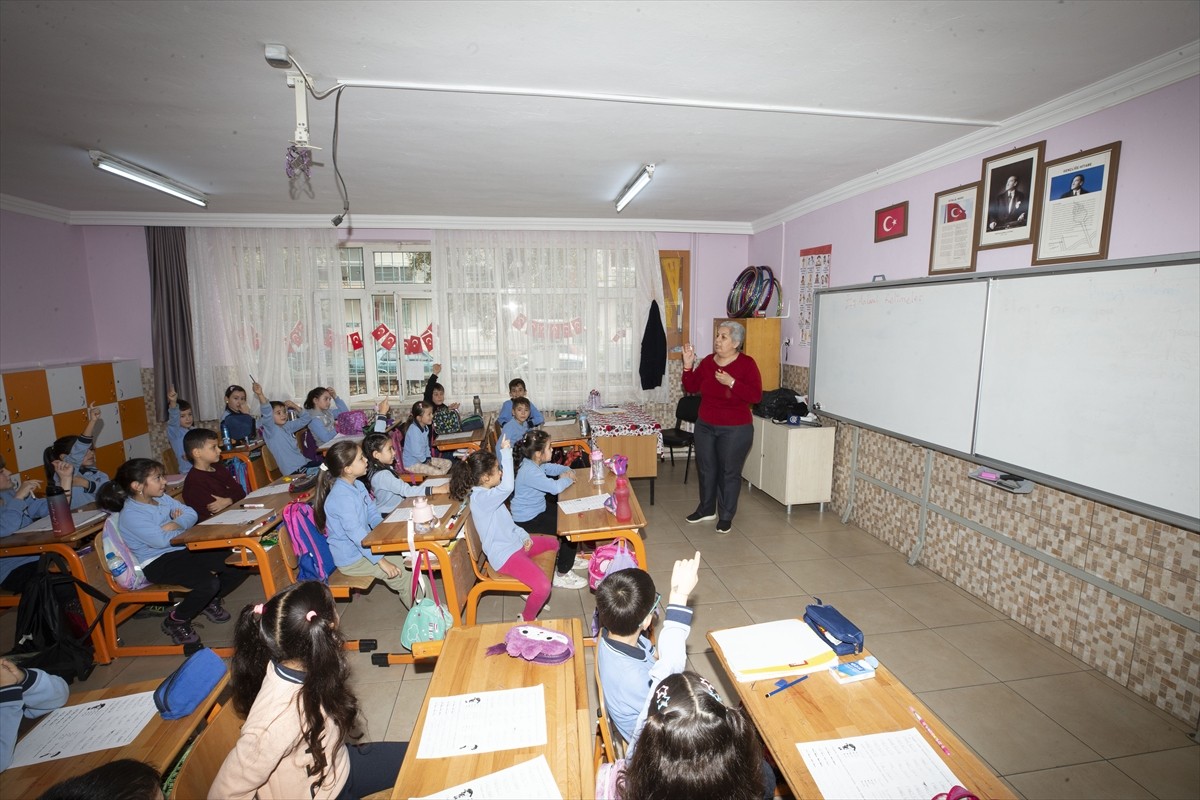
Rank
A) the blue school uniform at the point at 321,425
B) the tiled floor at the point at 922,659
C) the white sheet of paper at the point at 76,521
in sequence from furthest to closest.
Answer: the blue school uniform at the point at 321,425 → the white sheet of paper at the point at 76,521 → the tiled floor at the point at 922,659

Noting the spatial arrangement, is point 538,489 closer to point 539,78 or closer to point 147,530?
point 147,530

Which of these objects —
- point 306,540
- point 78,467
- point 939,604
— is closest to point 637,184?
point 306,540

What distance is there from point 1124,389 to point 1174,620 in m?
1.15

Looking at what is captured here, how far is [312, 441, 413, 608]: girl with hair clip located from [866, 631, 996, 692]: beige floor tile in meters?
2.83

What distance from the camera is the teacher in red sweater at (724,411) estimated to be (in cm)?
458

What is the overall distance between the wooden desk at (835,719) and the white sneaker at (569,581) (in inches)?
92.4

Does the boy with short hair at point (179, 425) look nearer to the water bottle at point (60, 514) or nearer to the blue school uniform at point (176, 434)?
the blue school uniform at point (176, 434)

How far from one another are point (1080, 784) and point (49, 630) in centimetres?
504

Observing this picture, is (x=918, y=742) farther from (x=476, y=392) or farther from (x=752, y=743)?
(x=476, y=392)

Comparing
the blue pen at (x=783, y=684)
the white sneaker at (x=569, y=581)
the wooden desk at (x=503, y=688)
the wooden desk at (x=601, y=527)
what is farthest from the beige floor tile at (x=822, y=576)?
the wooden desk at (x=503, y=688)

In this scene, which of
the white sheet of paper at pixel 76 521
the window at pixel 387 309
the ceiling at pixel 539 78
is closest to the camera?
the ceiling at pixel 539 78

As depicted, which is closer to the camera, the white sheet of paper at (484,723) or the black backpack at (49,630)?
the white sheet of paper at (484,723)

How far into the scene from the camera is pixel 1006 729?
2514 mm

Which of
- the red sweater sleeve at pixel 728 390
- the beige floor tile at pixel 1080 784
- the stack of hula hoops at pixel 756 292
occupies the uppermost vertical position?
the stack of hula hoops at pixel 756 292
